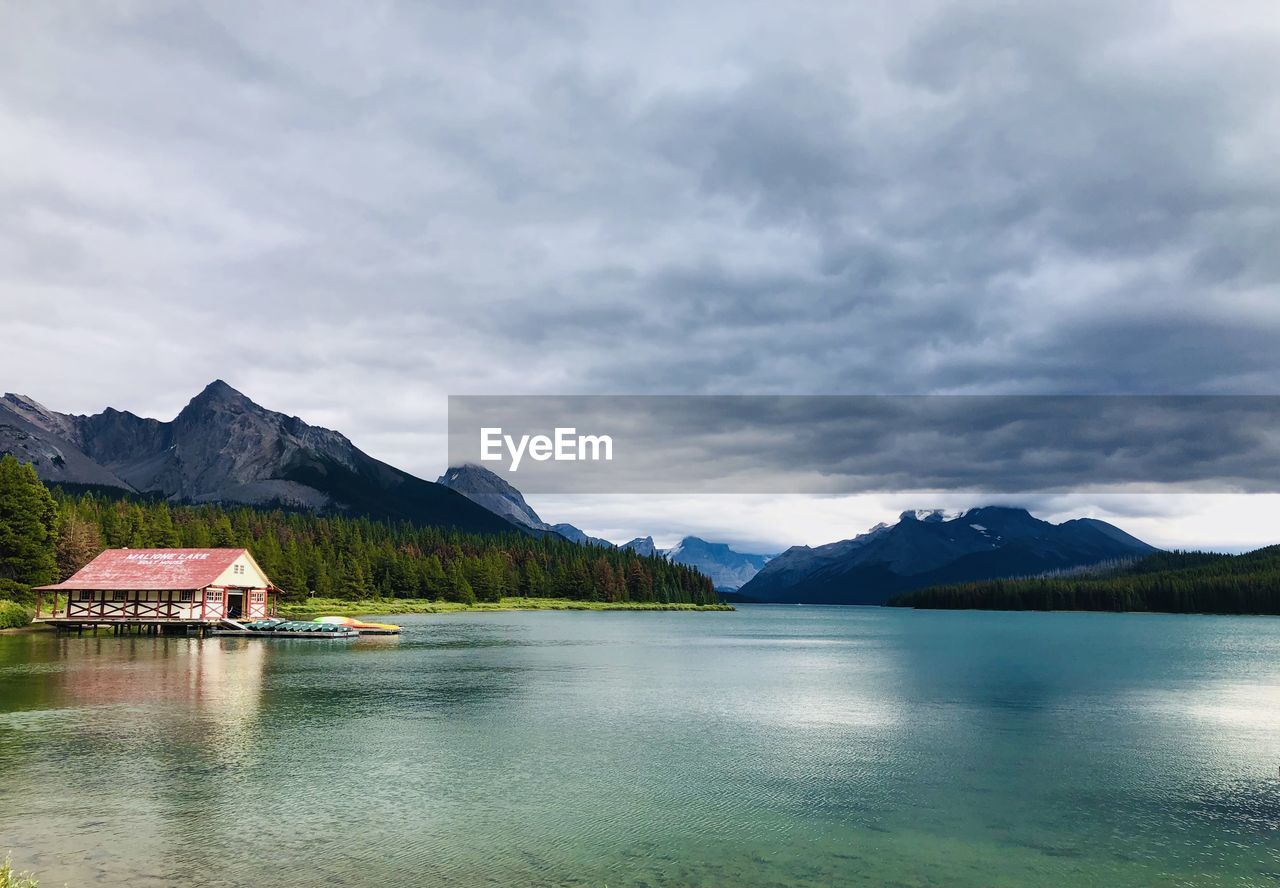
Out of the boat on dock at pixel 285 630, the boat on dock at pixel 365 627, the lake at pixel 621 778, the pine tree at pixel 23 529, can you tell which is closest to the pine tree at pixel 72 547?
the pine tree at pixel 23 529

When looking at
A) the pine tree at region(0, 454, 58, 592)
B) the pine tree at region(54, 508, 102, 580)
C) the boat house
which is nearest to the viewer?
the pine tree at region(0, 454, 58, 592)

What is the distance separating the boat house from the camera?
110188 millimetres

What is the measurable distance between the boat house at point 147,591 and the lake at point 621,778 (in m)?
43.0

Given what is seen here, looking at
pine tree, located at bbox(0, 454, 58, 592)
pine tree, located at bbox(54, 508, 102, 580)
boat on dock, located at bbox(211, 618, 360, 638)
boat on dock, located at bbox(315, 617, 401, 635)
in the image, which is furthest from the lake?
pine tree, located at bbox(54, 508, 102, 580)

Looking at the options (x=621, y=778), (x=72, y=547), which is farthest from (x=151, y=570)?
(x=621, y=778)

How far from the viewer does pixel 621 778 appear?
34250 mm

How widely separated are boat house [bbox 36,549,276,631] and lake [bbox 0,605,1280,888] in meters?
43.0

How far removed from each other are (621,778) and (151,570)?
103 metres

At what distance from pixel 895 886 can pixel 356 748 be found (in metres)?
25.5

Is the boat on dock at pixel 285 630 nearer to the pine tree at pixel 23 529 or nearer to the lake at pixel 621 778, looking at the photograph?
the pine tree at pixel 23 529

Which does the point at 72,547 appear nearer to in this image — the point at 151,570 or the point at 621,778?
the point at 151,570

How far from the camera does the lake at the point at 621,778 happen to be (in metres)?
24.0

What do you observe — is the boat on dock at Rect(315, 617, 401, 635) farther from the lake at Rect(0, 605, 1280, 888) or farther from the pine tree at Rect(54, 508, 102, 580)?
the lake at Rect(0, 605, 1280, 888)

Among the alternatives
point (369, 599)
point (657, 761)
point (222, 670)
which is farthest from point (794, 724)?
point (369, 599)
